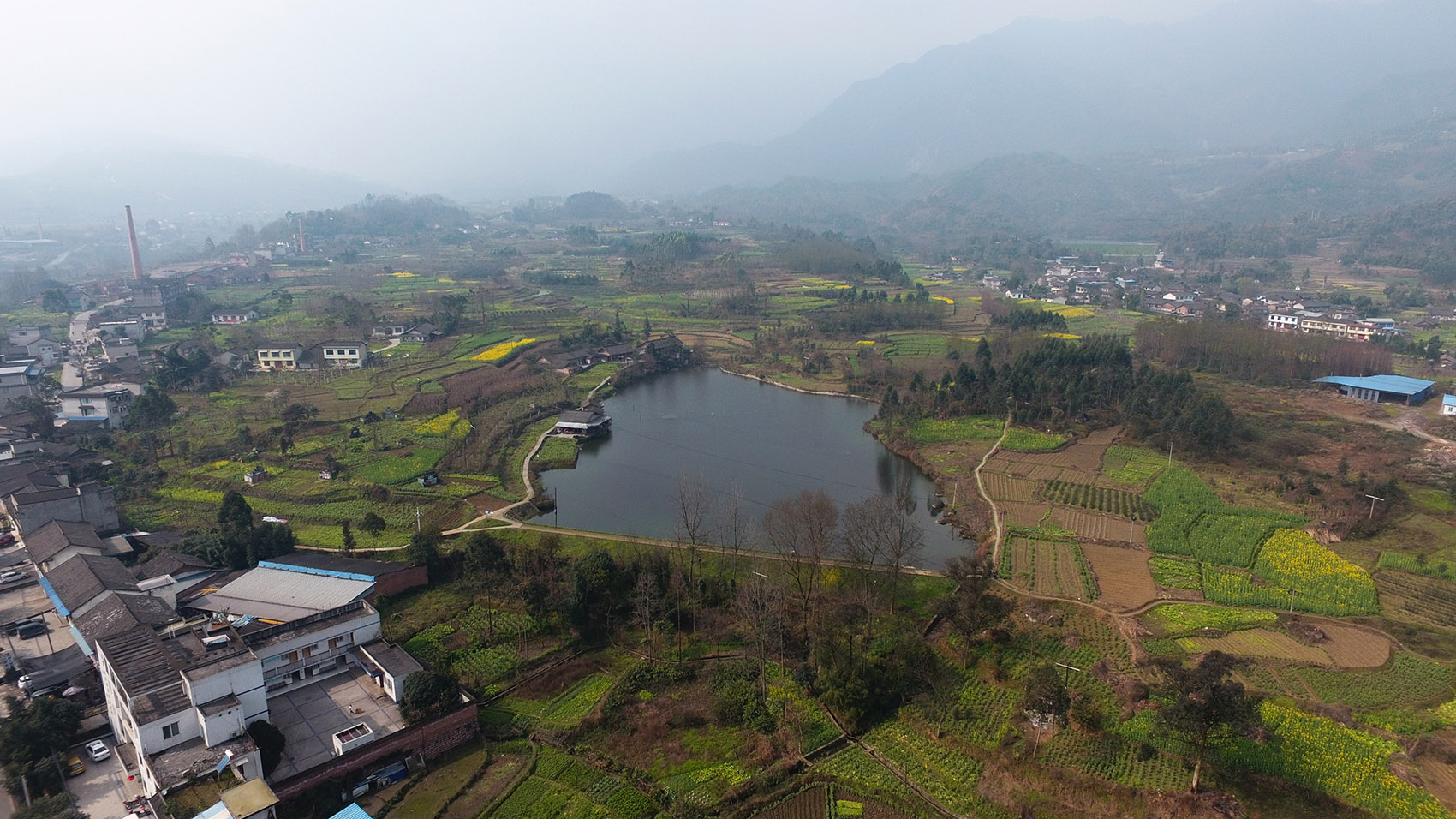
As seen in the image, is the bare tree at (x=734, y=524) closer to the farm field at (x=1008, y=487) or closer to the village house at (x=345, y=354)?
the farm field at (x=1008, y=487)

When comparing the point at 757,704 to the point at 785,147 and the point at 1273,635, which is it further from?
the point at 785,147

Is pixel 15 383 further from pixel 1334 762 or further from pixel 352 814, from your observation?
pixel 1334 762

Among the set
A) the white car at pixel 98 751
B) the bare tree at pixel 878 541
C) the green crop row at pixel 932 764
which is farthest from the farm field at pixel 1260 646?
the white car at pixel 98 751

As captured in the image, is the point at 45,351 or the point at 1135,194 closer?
the point at 45,351

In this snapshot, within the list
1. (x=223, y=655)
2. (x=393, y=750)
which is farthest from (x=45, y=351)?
(x=393, y=750)

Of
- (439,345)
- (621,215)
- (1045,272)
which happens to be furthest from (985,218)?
(439,345)

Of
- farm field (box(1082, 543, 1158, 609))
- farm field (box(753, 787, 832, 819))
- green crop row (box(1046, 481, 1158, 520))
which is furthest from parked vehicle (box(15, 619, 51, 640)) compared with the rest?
green crop row (box(1046, 481, 1158, 520))
